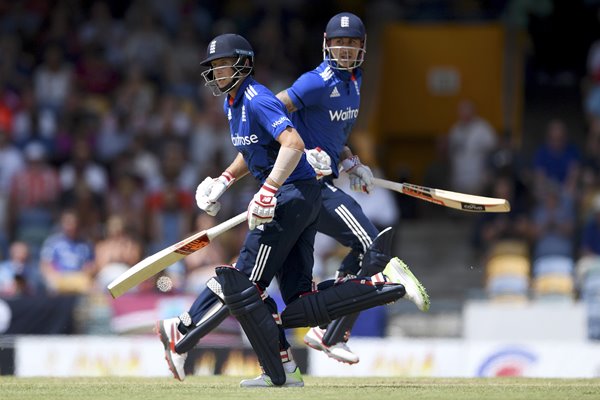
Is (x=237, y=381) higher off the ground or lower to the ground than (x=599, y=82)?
lower

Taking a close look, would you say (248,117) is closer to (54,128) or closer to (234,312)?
(234,312)

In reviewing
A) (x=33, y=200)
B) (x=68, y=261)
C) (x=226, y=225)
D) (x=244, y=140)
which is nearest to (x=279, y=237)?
(x=226, y=225)

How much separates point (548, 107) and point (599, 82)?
1.49 metres

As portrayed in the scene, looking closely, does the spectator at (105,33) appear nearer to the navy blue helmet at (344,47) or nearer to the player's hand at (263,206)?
the navy blue helmet at (344,47)

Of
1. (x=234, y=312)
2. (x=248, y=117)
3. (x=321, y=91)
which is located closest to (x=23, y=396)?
(x=234, y=312)

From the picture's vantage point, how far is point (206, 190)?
7.28 metres

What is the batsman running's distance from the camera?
6750 millimetres

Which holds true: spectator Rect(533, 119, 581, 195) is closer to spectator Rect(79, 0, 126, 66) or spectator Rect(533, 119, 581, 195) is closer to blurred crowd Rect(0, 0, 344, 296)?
blurred crowd Rect(0, 0, 344, 296)

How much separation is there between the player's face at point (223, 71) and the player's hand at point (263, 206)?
0.62m

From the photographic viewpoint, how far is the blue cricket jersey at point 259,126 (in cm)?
674

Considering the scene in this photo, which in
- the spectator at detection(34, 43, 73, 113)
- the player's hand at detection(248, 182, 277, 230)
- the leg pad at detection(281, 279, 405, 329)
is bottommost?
the leg pad at detection(281, 279, 405, 329)

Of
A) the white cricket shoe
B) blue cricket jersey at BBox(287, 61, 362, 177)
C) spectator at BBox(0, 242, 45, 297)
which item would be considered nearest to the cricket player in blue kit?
blue cricket jersey at BBox(287, 61, 362, 177)

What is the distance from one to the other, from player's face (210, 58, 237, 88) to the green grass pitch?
1.58m

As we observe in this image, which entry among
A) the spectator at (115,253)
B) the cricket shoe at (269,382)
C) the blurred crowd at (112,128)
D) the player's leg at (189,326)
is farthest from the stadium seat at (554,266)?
the player's leg at (189,326)
